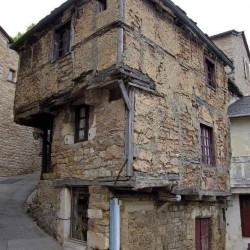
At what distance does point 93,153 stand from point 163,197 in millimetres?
1777

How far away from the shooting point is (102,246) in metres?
5.48

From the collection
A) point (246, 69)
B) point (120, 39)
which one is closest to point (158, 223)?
point (120, 39)

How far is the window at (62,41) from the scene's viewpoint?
7.32 metres

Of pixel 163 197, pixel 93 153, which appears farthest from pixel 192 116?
pixel 93 153

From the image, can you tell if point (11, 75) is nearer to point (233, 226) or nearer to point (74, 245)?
point (74, 245)

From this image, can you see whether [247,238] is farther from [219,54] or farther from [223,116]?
[219,54]

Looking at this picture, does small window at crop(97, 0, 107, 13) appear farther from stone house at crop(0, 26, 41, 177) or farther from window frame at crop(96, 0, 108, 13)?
stone house at crop(0, 26, 41, 177)

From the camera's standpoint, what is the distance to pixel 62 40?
24.9 ft

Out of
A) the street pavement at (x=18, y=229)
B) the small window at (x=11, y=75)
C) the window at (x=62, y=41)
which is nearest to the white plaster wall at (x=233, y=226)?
the street pavement at (x=18, y=229)

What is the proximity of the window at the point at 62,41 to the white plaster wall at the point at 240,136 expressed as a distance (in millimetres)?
5995

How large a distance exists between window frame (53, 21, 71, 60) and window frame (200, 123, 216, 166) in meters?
4.10

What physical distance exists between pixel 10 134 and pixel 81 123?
932cm

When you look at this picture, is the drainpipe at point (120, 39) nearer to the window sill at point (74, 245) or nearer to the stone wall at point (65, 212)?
the stone wall at point (65, 212)

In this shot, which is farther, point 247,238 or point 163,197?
point 247,238
